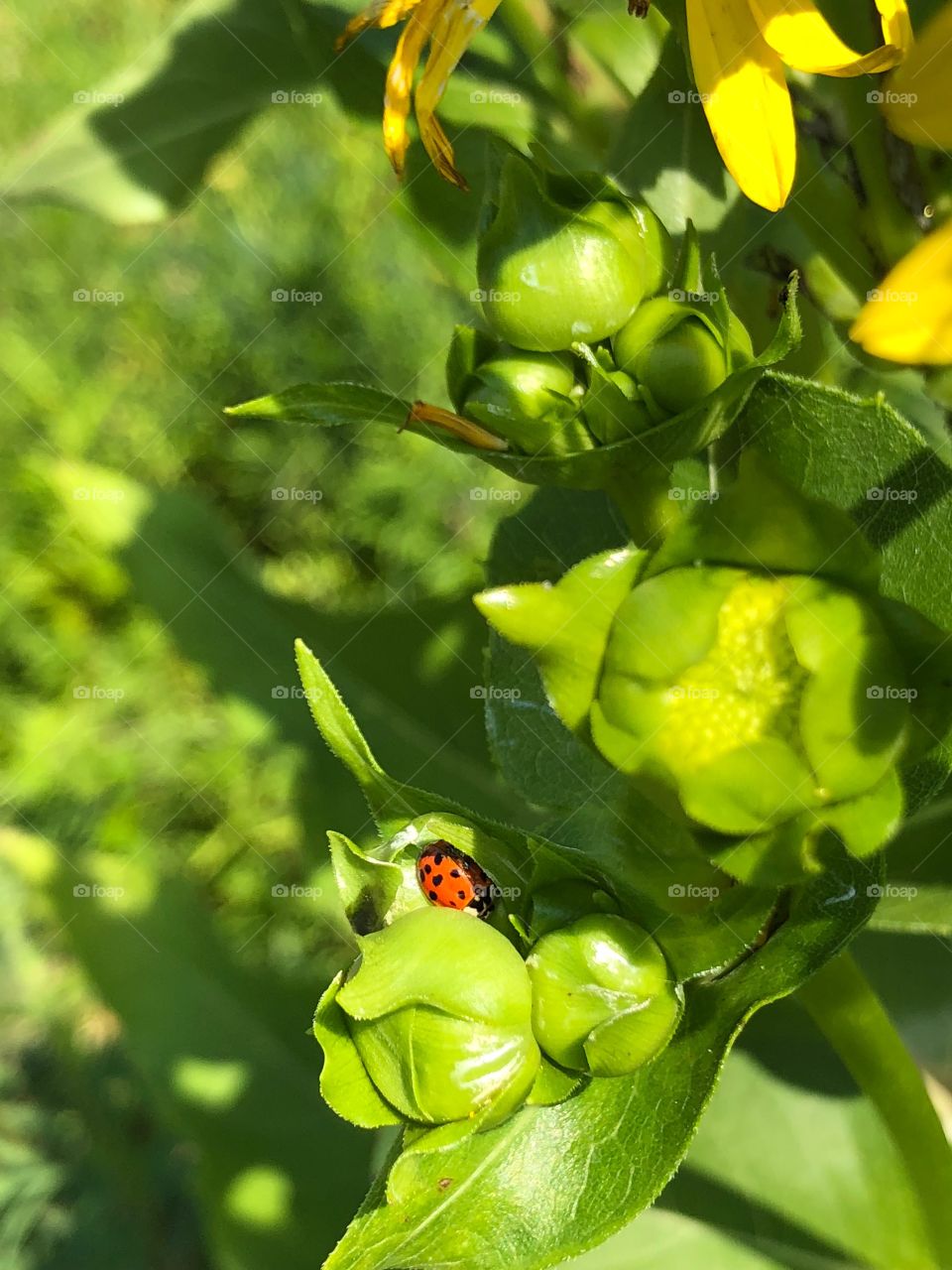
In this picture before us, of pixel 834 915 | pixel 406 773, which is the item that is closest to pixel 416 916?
pixel 834 915

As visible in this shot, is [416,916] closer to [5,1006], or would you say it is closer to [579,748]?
[579,748]

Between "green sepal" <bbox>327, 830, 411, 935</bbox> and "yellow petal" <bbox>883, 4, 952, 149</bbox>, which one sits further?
"yellow petal" <bbox>883, 4, 952, 149</bbox>
